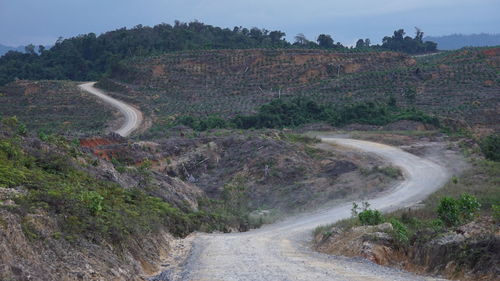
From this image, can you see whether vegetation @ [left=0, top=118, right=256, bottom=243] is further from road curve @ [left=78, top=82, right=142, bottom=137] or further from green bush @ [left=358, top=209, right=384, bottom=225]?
road curve @ [left=78, top=82, right=142, bottom=137]

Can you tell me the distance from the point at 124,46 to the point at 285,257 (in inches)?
3296

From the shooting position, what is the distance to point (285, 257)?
45.7 ft

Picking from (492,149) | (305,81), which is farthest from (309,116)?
(492,149)

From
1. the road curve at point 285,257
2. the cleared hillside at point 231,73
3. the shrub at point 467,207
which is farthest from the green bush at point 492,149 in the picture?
the cleared hillside at point 231,73

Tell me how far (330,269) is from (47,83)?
218ft

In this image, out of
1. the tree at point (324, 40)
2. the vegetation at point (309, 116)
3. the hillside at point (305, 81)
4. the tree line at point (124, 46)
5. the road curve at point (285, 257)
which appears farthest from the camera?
the tree at point (324, 40)

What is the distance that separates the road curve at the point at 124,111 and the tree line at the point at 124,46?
7.58 m

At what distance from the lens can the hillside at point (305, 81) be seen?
187 ft

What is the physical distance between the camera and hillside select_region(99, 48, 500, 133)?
57000mm

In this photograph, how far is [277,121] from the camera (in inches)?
1977

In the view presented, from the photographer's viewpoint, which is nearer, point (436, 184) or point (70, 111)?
point (436, 184)

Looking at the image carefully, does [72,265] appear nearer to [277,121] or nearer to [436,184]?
[436,184]

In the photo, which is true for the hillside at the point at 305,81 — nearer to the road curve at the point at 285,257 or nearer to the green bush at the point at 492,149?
the green bush at the point at 492,149

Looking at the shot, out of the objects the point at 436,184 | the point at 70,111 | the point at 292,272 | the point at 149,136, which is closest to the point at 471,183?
the point at 436,184
